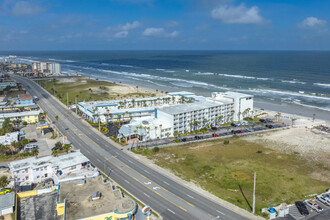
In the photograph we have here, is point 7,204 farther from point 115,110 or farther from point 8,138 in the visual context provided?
point 115,110

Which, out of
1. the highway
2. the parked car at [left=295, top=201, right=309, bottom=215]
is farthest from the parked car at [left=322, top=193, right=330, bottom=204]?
the highway

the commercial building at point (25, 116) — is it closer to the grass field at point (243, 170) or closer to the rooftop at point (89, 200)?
the grass field at point (243, 170)

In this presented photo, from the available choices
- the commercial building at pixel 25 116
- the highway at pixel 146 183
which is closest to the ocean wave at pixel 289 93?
the highway at pixel 146 183

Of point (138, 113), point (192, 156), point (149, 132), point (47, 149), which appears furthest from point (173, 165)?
point (138, 113)

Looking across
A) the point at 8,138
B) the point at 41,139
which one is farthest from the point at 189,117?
the point at 8,138

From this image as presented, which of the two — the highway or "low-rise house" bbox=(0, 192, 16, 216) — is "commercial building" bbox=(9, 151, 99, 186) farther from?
"low-rise house" bbox=(0, 192, 16, 216)
